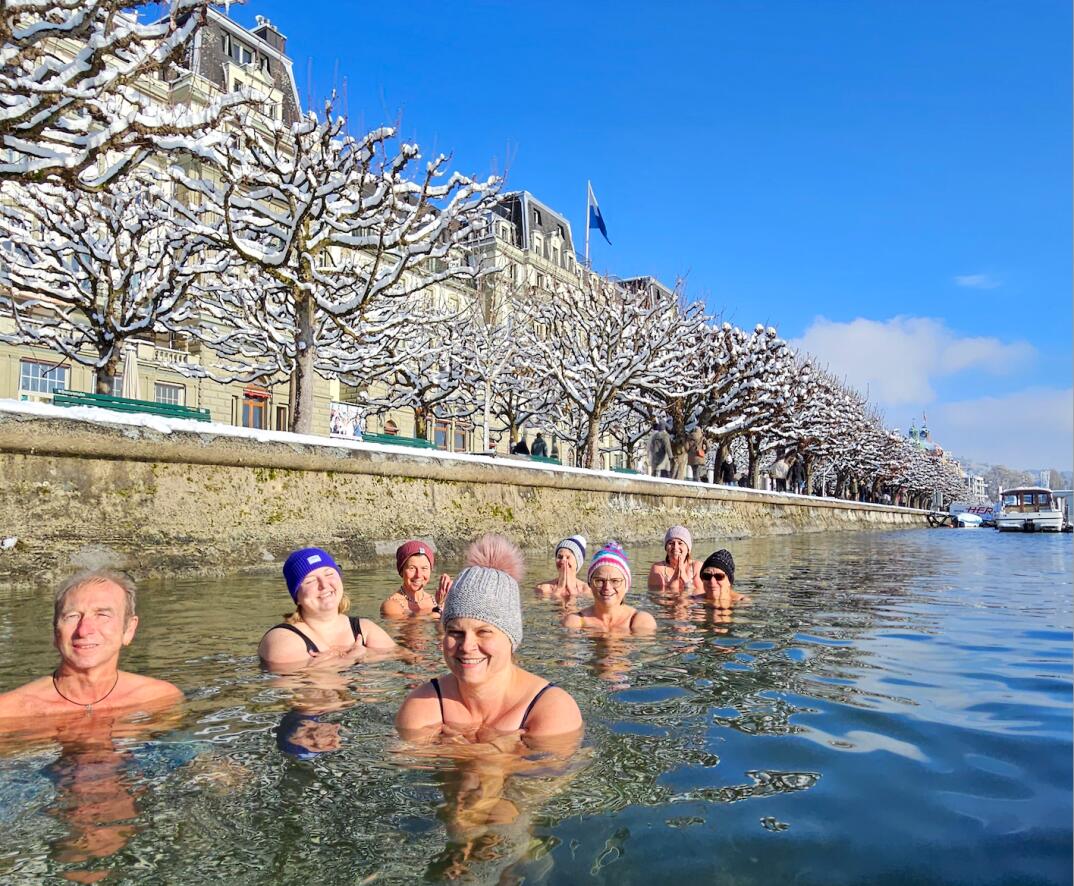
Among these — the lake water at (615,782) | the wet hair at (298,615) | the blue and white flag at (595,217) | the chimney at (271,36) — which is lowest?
the lake water at (615,782)

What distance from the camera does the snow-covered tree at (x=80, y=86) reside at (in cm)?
763

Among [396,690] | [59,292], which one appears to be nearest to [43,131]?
[396,690]

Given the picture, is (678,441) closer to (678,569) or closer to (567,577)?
(678,569)

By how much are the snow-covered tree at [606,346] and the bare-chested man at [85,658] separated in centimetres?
2035

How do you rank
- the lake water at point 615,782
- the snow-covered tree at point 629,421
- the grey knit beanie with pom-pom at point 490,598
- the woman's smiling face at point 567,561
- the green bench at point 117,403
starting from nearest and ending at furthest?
1. the lake water at point 615,782
2. the grey knit beanie with pom-pom at point 490,598
3. the woman's smiling face at point 567,561
4. the green bench at point 117,403
5. the snow-covered tree at point 629,421

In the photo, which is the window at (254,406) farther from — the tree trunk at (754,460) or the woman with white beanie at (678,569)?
the woman with white beanie at (678,569)

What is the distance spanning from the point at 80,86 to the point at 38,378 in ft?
77.1

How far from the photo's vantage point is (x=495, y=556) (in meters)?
3.69

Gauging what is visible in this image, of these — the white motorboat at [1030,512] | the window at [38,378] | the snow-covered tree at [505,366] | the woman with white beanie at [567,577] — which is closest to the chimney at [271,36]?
the snow-covered tree at [505,366]

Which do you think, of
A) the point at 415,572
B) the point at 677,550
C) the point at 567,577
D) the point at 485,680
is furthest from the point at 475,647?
the point at 677,550

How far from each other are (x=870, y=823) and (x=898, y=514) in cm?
6364

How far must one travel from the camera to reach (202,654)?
5574 mm

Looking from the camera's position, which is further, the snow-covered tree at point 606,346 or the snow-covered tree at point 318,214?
the snow-covered tree at point 606,346

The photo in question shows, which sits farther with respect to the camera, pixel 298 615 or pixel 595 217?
pixel 595 217
